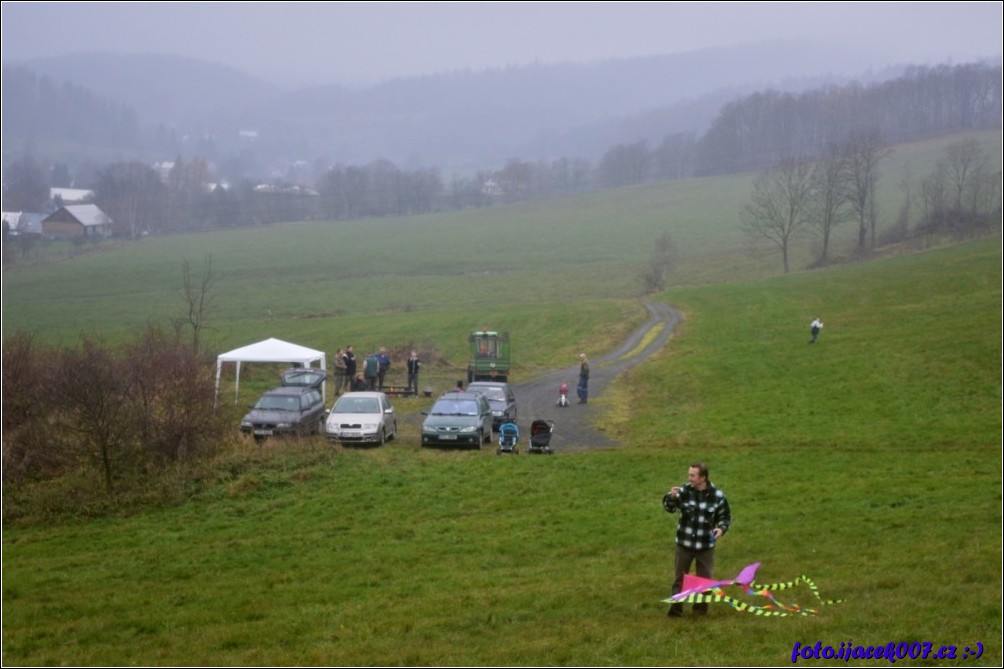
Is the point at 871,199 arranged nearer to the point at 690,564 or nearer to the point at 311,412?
the point at 311,412

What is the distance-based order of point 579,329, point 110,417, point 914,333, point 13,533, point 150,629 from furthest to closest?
point 579,329 → point 914,333 → point 110,417 → point 13,533 → point 150,629

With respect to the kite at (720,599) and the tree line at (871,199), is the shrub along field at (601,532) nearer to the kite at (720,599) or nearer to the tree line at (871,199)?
the kite at (720,599)

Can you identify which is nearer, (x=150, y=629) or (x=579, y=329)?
(x=150, y=629)

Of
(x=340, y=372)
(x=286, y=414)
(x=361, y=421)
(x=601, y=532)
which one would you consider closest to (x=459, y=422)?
(x=361, y=421)

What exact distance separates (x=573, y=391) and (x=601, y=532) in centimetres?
1947

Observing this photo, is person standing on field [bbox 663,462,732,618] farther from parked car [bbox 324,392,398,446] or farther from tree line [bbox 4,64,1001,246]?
tree line [bbox 4,64,1001,246]

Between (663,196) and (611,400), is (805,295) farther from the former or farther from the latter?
(663,196)

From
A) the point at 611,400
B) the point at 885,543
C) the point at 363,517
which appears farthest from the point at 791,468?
the point at 611,400

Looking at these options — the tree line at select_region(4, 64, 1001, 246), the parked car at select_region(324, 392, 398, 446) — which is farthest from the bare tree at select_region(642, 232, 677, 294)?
the parked car at select_region(324, 392, 398, 446)

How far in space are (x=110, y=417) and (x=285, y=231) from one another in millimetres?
87059

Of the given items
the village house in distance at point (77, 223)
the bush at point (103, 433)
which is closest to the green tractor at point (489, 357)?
the bush at point (103, 433)

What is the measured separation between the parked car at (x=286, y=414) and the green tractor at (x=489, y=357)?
430 inches

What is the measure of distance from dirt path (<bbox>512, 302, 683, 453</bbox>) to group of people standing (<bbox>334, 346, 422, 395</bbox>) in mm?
3930

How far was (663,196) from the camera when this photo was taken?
5128 inches
